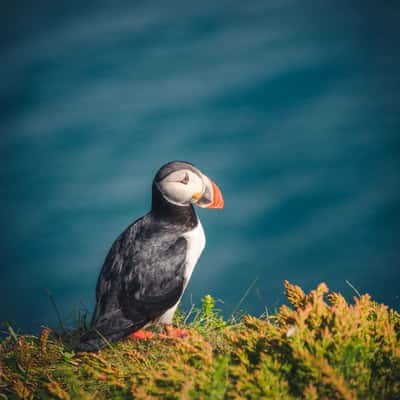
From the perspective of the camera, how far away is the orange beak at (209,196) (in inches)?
147

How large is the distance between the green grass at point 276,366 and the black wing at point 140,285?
0.28 m

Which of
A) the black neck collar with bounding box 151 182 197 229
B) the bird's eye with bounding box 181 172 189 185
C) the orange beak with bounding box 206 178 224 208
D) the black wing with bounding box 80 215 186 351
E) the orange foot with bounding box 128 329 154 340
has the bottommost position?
the orange foot with bounding box 128 329 154 340

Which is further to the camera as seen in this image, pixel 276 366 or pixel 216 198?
pixel 216 198

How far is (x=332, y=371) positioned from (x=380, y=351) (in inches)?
26.4

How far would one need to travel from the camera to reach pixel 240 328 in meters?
3.96

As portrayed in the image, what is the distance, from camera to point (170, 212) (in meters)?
3.83

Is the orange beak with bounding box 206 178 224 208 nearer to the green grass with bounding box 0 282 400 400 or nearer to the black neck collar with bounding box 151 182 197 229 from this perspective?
the black neck collar with bounding box 151 182 197 229

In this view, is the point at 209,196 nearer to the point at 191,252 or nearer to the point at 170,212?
the point at 170,212

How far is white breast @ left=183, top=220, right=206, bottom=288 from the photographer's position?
3805 mm

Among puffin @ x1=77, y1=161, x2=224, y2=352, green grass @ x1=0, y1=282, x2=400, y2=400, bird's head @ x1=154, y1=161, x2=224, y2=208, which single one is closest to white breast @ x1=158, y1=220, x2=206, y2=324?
puffin @ x1=77, y1=161, x2=224, y2=352

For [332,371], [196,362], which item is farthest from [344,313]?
[196,362]

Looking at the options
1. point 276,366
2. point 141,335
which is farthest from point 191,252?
point 276,366

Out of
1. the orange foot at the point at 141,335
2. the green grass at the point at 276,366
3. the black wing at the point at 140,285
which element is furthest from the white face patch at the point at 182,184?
the orange foot at the point at 141,335

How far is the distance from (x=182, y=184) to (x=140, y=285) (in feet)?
3.01
